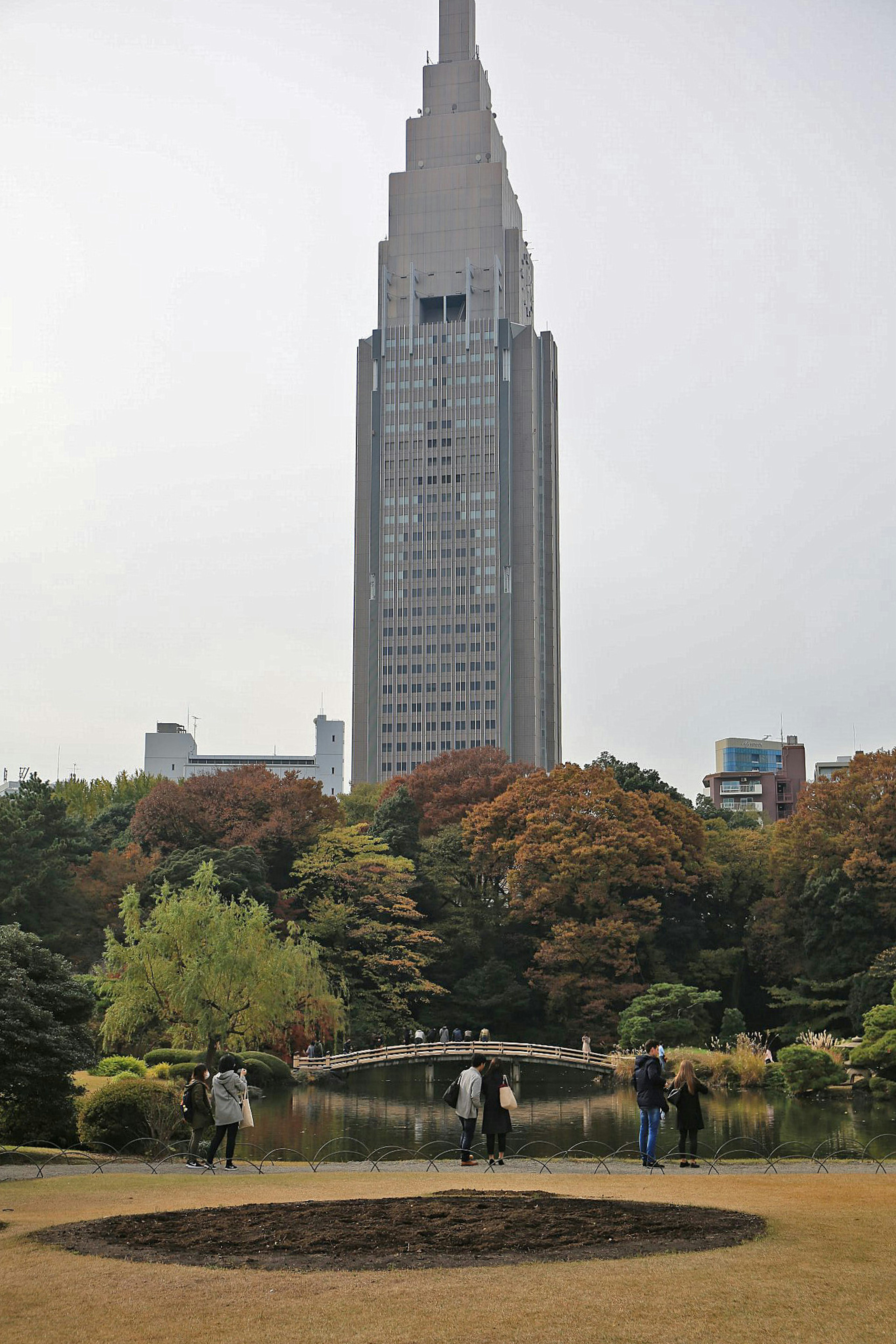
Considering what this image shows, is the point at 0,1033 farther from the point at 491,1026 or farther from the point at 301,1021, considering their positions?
the point at 491,1026

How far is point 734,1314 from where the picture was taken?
25.8 feet

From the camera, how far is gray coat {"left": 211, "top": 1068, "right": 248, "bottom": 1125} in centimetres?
1468

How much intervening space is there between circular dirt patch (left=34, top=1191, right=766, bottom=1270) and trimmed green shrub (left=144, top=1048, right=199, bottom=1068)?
2291 centimetres

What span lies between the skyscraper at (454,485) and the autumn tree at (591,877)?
58.6 metres

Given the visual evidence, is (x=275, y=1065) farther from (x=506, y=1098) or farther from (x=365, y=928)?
(x=506, y=1098)

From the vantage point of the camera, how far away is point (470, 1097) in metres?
15.4

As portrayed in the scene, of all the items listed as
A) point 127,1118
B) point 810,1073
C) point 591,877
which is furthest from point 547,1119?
point 591,877

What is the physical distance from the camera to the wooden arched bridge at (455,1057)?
130 feet

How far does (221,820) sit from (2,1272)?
1622 inches

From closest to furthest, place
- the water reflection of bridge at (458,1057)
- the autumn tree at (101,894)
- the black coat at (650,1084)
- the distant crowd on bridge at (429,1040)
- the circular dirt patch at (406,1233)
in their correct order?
the circular dirt patch at (406,1233) → the black coat at (650,1084) → the water reflection of bridge at (458,1057) → the distant crowd on bridge at (429,1040) → the autumn tree at (101,894)

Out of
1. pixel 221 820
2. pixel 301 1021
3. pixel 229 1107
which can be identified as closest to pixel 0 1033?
pixel 229 1107

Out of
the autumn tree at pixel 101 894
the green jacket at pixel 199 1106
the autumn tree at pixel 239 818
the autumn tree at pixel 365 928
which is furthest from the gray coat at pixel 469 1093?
the autumn tree at pixel 239 818

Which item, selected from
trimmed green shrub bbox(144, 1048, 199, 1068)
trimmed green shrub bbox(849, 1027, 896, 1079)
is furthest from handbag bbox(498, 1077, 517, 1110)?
trimmed green shrub bbox(849, 1027, 896, 1079)

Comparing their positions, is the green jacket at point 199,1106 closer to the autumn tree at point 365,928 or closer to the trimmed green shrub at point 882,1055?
the trimmed green shrub at point 882,1055
